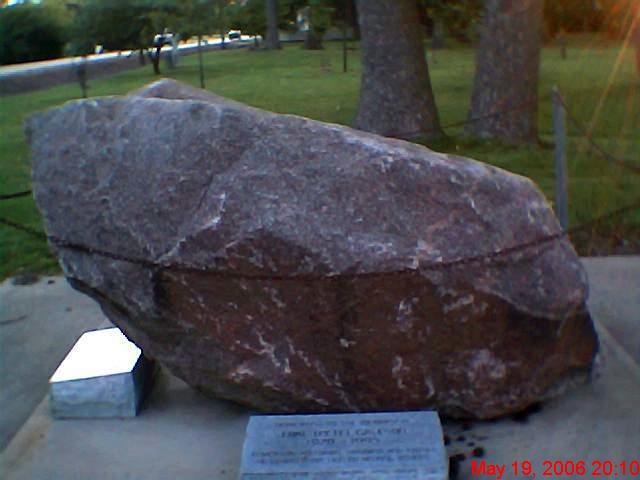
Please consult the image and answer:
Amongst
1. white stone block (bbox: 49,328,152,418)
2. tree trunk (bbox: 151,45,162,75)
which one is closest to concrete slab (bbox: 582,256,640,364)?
white stone block (bbox: 49,328,152,418)

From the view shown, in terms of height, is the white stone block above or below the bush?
above

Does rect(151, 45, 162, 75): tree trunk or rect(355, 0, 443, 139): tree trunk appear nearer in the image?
rect(355, 0, 443, 139): tree trunk

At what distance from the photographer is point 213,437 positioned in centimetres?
453

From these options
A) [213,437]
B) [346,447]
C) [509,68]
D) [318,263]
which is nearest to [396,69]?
[509,68]

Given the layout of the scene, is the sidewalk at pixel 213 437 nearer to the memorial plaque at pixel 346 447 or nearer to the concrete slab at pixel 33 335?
the concrete slab at pixel 33 335

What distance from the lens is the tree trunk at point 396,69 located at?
38.7 feet

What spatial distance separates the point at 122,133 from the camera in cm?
455

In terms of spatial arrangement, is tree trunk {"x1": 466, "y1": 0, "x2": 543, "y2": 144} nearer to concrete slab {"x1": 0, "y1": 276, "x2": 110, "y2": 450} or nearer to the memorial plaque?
concrete slab {"x1": 0, "y1": 276, "x2": 110, "y2": 450}

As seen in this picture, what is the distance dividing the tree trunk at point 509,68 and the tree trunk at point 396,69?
0.70 meters

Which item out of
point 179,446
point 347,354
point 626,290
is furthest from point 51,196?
point 626,290

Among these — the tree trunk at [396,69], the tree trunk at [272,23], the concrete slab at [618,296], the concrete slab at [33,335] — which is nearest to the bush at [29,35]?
the tree trunk at [272,23]
